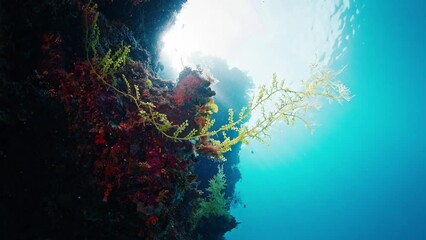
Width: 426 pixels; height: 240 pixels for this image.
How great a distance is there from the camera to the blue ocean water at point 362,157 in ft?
85.3

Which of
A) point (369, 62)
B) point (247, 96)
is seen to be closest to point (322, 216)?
point (369, 62)

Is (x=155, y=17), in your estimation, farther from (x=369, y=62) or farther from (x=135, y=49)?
(x=369, y=62)

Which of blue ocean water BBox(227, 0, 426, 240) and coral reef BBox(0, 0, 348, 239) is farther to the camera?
blue ocean water BBox(227, 0, 426, 240)

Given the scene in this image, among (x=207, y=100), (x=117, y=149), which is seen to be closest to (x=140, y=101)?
(x=117, y=149)

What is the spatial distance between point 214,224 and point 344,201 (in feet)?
471

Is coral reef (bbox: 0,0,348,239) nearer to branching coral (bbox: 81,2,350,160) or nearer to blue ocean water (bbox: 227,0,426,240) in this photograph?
branching coral (bbox: 81,2,350,160)

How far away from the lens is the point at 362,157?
85875 millimetres

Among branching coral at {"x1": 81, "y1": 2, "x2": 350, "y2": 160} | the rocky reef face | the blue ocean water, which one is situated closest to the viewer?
the rocky reef face

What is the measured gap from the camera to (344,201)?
430ft

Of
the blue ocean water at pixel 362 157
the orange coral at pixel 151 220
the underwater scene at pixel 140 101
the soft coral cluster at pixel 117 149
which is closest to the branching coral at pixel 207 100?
the underwater scene at pixel 140 101

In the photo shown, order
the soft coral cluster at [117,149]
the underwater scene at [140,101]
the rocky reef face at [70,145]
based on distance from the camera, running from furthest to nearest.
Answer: the soft coral cluster at [117,149] < the underwater scene at [140,101] < the rocky reef face at [70,145]

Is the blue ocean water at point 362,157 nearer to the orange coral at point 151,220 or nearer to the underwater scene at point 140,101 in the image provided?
the underwater scene at point 140,101

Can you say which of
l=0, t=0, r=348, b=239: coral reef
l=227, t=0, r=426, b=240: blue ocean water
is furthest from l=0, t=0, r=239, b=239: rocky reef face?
l=227, t=0, r=426, b=240: blue ocean water

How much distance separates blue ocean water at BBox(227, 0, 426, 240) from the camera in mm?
26000
